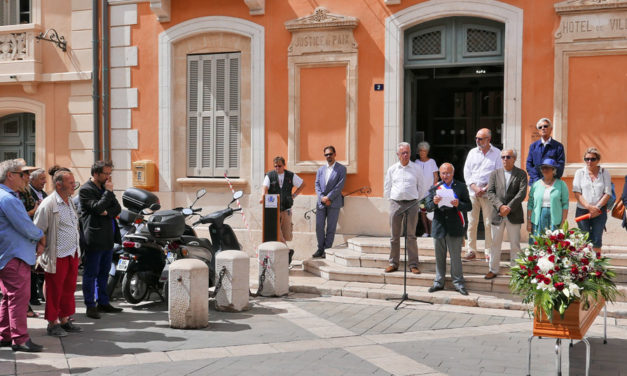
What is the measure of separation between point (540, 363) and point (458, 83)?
7.77 m

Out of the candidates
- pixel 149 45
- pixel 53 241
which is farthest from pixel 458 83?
pixel 53 241

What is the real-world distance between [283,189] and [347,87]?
226 centimetres

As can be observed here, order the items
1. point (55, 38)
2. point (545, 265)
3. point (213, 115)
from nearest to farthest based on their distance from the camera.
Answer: point (545, 265) < point (213, 115) < point (55, 38)

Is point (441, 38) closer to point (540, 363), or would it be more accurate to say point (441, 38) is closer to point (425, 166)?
point (425, 166)

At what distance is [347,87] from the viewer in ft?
41.7

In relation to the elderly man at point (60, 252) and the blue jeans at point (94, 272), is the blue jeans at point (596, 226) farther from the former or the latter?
the elderly man at point (60, 252)

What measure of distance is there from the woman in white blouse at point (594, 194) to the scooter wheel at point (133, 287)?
573 cm

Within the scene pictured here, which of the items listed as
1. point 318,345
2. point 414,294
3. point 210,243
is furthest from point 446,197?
point 210,243

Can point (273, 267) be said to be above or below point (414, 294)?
above

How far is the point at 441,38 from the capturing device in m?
12.4

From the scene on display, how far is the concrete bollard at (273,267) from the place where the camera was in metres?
9.89

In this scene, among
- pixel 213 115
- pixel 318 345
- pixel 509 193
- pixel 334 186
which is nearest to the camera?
pixel 318 345

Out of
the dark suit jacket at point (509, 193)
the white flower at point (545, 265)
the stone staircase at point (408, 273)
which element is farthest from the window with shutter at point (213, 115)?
the white flower at point (545, 265)

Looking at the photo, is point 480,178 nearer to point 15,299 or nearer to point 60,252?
point 60,252
